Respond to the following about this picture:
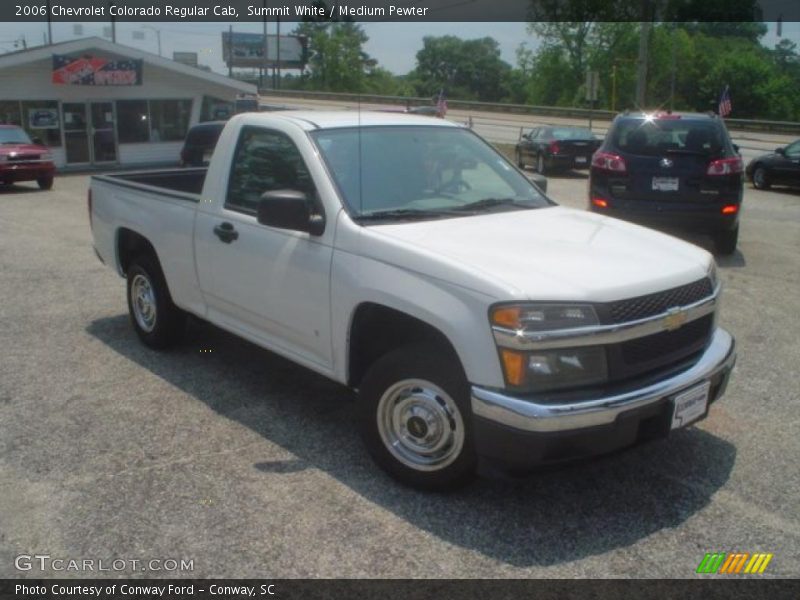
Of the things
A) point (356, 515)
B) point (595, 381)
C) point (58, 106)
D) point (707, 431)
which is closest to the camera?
point (595, 381)

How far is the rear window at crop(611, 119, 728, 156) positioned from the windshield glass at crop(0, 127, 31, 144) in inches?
625

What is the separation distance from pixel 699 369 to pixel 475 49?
45.9m

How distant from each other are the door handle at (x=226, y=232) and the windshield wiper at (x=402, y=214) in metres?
1.06

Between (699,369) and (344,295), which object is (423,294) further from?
(699,369)

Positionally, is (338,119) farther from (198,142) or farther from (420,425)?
(198,142)

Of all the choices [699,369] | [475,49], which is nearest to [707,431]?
[699,369]

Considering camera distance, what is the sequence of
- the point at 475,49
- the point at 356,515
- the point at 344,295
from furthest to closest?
the point at 475,49
the point at 344,295
the point at 356,515

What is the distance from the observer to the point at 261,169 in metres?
4.94

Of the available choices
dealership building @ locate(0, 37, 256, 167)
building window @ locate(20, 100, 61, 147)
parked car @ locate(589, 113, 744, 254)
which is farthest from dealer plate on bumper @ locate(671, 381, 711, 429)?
building window @ locate(20, 100, 61, 147)

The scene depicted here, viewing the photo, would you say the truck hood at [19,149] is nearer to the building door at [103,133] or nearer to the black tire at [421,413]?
the building door at [103,133]

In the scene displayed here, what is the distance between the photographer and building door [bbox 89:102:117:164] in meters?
26.6

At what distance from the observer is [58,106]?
25516 mm

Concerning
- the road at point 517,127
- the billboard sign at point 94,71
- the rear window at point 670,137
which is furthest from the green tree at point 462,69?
the rear window at point 670,137

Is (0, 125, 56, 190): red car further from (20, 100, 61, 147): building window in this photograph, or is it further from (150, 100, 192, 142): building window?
(150, 100, 192, 142): building window
